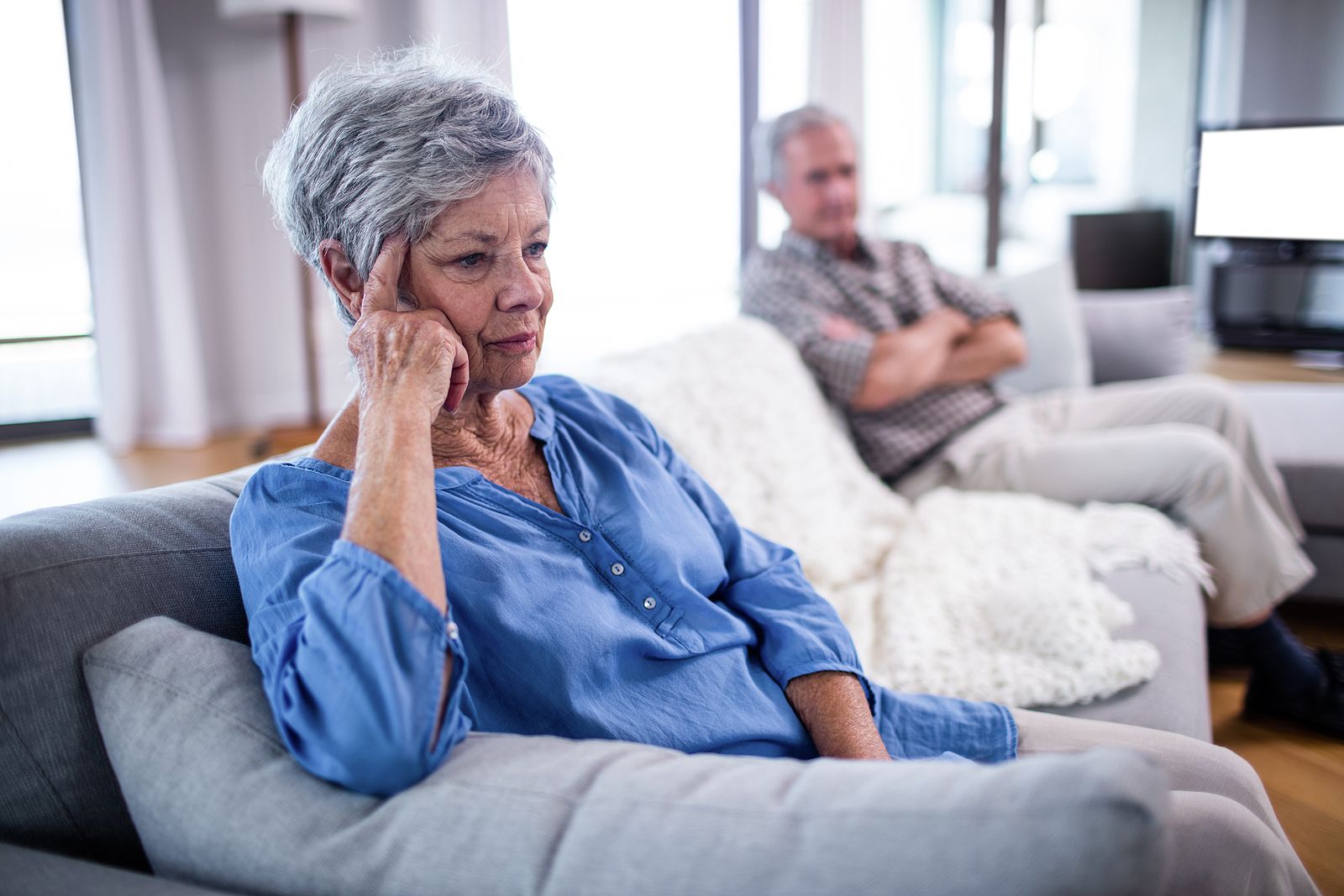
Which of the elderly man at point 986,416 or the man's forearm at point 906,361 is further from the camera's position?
the man's forearm at point 906,361

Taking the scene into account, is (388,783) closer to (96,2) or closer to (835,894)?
(835,894)

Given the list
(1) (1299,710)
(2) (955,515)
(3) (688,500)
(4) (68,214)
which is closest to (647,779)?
(3) (688,500)

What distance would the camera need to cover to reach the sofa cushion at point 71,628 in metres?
0.84

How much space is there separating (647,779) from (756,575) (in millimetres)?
541

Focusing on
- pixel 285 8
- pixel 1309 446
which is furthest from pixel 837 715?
pixel 285 8

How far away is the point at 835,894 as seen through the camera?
581 mm

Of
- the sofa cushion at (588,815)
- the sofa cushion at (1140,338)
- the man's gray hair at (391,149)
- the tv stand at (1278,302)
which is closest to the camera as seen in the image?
the sofa cushion at (588,815)

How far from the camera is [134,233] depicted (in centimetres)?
394

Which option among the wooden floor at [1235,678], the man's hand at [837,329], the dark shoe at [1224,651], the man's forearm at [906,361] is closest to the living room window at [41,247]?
the wooden floor at [1235,678]

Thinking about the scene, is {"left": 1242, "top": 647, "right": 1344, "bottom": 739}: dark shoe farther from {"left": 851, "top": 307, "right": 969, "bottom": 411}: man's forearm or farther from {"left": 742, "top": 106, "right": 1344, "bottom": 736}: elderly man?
{"left": 851, "top": 307, "right": 969, "bottom": 411}: man's forearm

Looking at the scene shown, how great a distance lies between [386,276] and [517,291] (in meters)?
0.12

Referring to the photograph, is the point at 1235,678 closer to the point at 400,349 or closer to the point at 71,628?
the point at 400,349

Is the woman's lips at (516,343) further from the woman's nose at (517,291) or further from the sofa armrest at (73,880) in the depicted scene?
the sofa armrest at (73,880)

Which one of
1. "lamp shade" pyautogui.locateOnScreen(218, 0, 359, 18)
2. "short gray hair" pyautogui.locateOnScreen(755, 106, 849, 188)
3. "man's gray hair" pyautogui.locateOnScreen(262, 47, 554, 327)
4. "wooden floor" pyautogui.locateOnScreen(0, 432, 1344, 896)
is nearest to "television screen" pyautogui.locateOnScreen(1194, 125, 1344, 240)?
"wooden floor" pyautogui.locateOnScreen(0, 432, 1344, 896)
